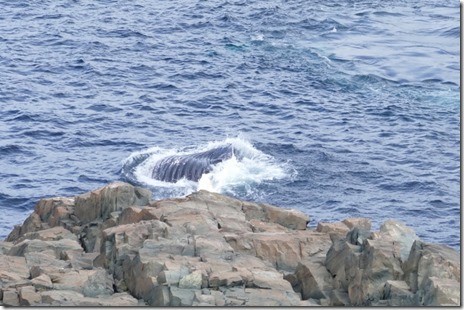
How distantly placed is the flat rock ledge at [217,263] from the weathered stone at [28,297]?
3 cm

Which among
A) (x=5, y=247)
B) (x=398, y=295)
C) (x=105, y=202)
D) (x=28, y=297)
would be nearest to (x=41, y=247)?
(x=5, y=247)

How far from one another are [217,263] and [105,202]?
34.4 feet

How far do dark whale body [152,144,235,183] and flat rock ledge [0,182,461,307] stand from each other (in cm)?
1908

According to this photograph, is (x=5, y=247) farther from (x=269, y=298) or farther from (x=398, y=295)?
(x=398, y=295)

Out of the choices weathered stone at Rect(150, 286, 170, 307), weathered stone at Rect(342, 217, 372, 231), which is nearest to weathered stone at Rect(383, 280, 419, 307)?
weathered stone at Rect(150, 286, 170, 307)

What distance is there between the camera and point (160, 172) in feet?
236

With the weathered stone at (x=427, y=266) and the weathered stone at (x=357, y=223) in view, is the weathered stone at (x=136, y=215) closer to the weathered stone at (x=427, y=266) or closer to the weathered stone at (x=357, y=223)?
the weathered stone at (x=357, y=223)

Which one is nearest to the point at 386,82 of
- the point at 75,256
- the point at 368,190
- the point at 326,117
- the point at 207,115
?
the point at 326,117

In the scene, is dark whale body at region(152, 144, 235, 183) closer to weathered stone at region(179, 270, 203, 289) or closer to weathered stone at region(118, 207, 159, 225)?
weathered stone at region(118, 207, 159, 225)

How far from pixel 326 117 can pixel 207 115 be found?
8.06 meters

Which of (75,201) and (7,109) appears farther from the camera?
(7,109)

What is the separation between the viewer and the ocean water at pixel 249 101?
69875 millimetres

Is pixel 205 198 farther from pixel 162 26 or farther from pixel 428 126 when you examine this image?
pixel 162 26

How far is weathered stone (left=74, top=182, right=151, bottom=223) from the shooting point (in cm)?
5269
